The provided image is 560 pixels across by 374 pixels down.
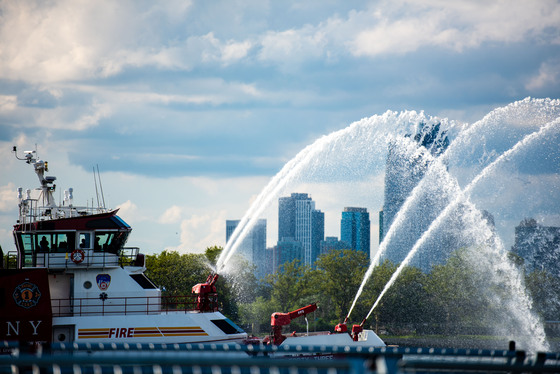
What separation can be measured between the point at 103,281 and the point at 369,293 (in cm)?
5214

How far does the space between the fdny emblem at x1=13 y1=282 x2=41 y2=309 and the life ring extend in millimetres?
2179

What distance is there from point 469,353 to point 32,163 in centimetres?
2843

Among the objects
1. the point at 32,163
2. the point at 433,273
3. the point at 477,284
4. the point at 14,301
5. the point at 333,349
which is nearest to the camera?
the point at 333,349

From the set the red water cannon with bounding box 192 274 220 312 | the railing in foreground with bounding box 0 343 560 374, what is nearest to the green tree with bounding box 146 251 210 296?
the red water cannon with bounding box 192 274 220 312

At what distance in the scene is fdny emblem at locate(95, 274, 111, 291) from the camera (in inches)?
1369

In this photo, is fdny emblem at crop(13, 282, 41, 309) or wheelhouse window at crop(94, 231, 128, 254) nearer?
fdny emblem at crop(13, 282, 41, 309)

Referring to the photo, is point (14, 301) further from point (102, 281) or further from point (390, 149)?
point (390, 149)

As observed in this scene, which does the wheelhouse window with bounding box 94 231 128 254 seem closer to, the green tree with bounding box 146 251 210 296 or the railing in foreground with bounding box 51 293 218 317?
the railing in foreground with bounding box 51 293 218 317

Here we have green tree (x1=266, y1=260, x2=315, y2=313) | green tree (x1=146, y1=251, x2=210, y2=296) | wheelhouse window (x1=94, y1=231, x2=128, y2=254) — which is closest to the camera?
wheelhouse window (x1=94, y1=231, x2=128, y2=254)

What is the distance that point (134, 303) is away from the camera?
115ft

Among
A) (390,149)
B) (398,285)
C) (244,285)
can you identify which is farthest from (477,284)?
(244,285)

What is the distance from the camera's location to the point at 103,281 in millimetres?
34844

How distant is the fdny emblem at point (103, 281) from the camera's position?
34.8 meters

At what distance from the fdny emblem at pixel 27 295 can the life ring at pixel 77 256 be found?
2.18 meters
